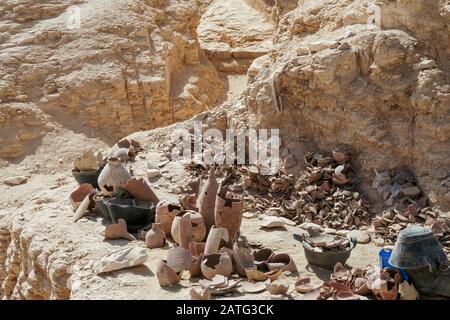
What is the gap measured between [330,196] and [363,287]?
2361 millimetres

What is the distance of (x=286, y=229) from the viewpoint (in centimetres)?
692

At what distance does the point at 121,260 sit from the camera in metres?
5.83

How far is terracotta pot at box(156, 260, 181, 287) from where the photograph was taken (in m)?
5.45

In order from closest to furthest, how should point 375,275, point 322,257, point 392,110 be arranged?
point 375,275 < point 322,257 < point 392,110

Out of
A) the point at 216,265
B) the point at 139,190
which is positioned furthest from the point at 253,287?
the point at 139,190

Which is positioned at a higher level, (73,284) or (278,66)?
(278,66)

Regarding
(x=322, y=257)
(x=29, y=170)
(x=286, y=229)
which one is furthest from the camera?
(x=29, y=170)

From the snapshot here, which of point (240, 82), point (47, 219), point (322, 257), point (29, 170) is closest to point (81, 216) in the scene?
point (47, 219)

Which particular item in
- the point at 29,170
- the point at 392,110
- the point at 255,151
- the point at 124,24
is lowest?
the point at 29,170

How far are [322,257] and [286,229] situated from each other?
121cm

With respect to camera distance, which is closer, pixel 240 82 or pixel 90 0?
pixel 90 0

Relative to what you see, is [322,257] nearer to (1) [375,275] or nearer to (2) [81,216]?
(1) [375,275]

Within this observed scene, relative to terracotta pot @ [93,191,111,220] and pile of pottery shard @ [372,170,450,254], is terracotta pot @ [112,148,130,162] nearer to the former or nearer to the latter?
terracotta pot @ [93,191,111,220]

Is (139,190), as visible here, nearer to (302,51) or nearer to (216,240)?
(216,240)
